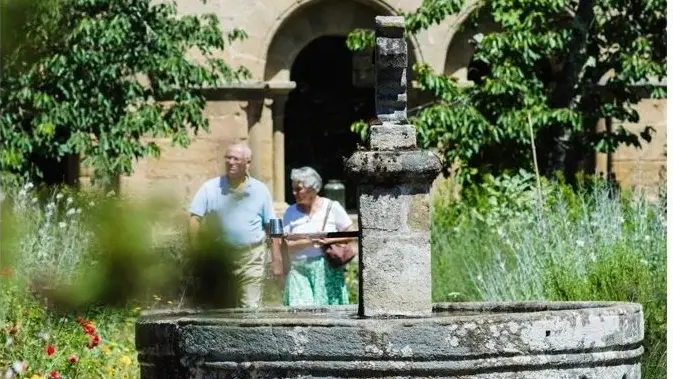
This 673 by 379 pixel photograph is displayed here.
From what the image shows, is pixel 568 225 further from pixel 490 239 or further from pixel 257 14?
pixel 257 14

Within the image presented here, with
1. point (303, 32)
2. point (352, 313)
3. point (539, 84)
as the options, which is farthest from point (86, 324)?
point (303, 32)

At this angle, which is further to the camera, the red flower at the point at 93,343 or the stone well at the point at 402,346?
the red flower at the point at 93,343

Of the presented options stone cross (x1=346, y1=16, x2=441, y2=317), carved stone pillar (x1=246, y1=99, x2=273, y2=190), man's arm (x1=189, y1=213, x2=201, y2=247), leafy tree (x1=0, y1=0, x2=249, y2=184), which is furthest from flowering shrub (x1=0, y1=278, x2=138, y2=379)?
carved stone pillar (x1=246, y1=99, x2=273, y2=190)

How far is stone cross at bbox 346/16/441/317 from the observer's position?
18.1 feet

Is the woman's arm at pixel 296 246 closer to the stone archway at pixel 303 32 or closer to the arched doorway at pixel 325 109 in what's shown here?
the stone archway at pixel 303 32

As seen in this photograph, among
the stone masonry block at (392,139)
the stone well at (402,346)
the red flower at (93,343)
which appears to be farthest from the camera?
the red flower at (93,343)

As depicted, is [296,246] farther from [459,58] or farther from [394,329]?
[459,58]

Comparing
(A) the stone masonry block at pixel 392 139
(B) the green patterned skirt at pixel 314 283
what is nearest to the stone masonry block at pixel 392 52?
(A) the stone masonry block at pixel 392 139

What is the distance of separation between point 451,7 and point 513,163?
1.30 metres

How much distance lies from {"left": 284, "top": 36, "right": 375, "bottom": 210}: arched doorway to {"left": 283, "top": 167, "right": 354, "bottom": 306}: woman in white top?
6138mm

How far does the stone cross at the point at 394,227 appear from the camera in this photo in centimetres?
553

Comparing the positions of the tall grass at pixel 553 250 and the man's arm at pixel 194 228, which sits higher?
the man's arm at pixel 194 228

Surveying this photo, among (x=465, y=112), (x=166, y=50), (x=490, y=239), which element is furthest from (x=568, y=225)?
(x=166, y=50)

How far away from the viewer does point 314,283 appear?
9773 millimetres
